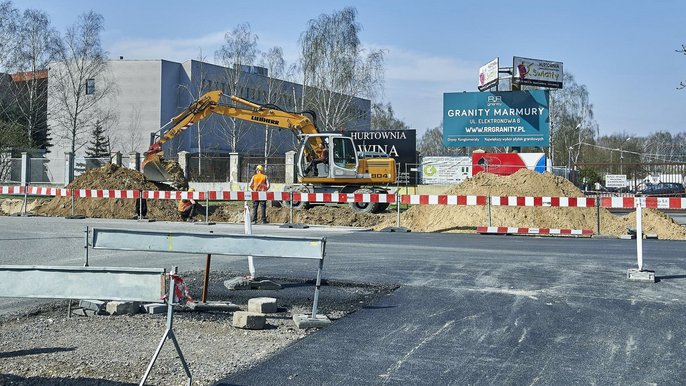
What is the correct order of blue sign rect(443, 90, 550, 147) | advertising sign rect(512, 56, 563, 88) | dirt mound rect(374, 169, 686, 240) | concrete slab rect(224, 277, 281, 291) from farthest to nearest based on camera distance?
1. advertising sign rect(512, 56, 563, 88)
2. blue sign rect(443, 90, 550, 147)
3. dirt mound rect(374, 169, 686, 240)
4. concrete slab rect(224, 277, 281, 291)

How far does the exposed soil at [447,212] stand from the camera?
20344 millimetres

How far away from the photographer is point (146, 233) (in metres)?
7.86

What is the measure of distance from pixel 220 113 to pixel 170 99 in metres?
36.4

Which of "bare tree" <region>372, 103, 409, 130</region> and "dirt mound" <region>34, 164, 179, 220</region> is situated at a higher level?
"bare tree" <region>372, 103, 409, 130</region>

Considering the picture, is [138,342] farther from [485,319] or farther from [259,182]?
[259,182]

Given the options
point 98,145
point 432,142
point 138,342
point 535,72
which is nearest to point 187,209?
point 138,342

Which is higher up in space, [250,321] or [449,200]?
[449,200]

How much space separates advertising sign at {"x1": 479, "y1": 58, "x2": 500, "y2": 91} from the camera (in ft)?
138

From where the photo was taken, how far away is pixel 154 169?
28.1 m

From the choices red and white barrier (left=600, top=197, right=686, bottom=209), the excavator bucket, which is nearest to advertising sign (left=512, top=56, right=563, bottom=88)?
the excavator bucket

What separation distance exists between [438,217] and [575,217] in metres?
4.02

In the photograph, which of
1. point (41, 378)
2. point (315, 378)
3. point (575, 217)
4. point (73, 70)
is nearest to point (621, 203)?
point (575, 217)

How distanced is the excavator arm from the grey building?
3221cm

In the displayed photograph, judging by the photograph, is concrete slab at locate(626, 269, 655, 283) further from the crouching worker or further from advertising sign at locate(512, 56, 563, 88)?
advertising sign at locate(512, 56, 563, 88)
